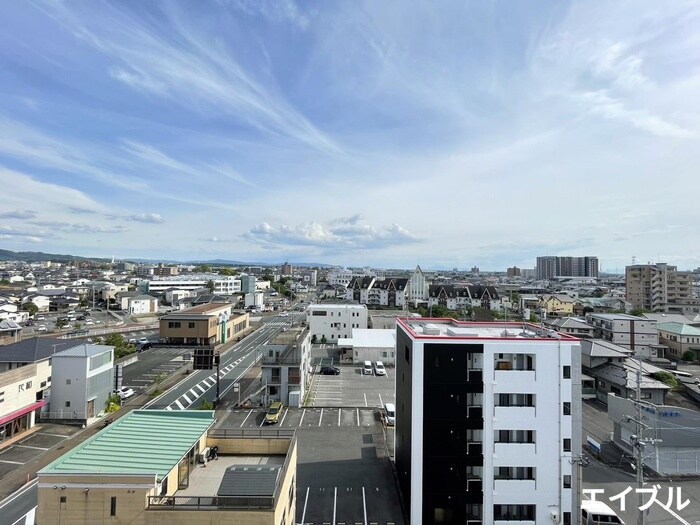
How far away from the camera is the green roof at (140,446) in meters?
8.12

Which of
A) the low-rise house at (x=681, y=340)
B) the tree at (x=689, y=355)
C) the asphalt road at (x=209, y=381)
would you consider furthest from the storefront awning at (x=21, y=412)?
the low-rise house at (x=681, y=340)

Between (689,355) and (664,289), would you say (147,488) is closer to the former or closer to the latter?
(689,355)

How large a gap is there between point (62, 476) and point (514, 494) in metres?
13.1

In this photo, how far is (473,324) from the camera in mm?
17984

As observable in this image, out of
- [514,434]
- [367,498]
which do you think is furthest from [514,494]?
[367,498]

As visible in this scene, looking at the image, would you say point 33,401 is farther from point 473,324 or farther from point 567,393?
point 567,393

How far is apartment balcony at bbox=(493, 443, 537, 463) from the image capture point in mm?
13258

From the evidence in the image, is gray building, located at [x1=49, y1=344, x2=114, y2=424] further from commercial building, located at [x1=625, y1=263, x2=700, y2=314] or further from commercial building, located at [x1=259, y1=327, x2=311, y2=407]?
commercial building, located at [x1=625, y1=263, x2=700, y2=314]

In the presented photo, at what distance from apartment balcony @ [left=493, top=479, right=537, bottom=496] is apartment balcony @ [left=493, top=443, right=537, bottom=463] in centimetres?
75

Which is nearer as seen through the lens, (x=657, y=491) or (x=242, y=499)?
(x=242, y=499)

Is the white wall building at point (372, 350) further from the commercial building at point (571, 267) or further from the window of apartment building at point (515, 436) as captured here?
the commercial building at point (571, 267)

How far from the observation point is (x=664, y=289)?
6500 centimetres

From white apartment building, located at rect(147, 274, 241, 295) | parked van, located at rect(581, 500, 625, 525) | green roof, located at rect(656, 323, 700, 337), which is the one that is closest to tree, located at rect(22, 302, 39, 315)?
white apartment building, located at rect(147, 274, 241, 295)

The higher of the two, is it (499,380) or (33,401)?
(499,380)
